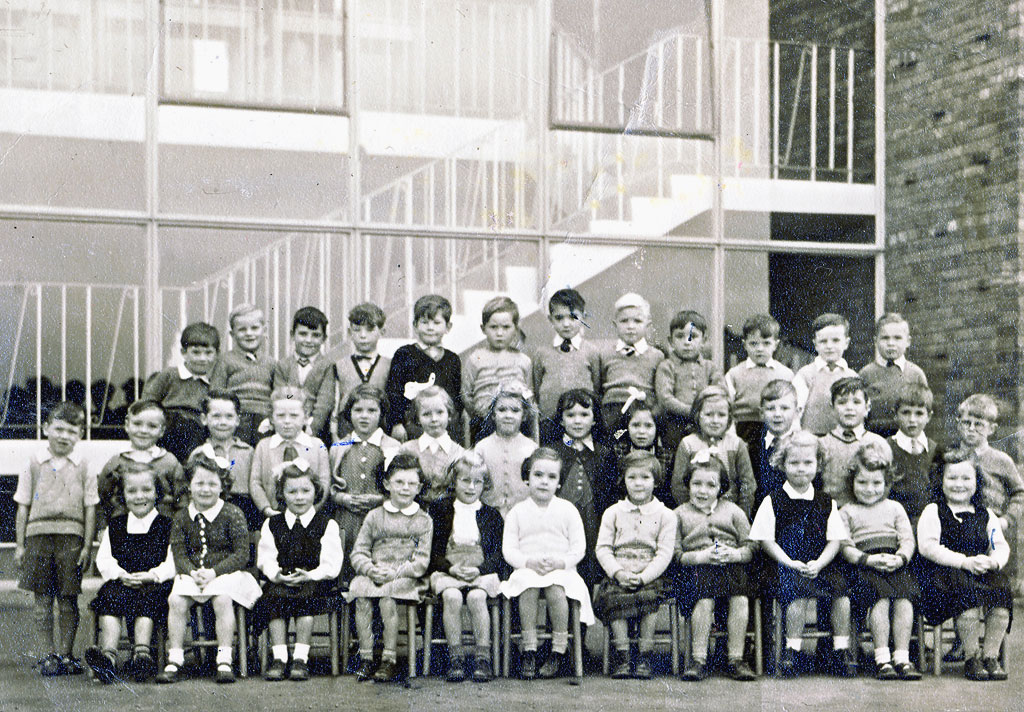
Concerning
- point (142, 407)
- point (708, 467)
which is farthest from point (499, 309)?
point (142, 407)

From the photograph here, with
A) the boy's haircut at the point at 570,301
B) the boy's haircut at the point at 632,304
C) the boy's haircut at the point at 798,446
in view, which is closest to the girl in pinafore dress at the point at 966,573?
the boy's haircut at the point at 798,446

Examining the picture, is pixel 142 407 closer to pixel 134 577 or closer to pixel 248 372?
pixel 248 372

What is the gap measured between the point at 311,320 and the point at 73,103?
200 cm

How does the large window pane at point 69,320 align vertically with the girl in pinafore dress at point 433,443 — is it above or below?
above

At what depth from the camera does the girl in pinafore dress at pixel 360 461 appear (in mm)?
5965

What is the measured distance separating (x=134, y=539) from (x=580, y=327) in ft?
8.40

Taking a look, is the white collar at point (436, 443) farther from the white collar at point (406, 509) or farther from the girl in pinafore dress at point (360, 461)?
the white collar at point (406, 509)

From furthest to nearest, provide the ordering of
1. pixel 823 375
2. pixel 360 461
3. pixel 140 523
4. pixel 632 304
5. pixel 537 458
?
1. pixel 823 375
2. pixel 632 304
3. pixel 360 461
4. pixel 537 458
5. pixel 140 523

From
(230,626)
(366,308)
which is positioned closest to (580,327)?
(366,308)

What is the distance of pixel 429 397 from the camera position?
20.1 feet

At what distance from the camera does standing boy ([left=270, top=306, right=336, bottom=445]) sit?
6371mm

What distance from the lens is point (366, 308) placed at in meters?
6.60

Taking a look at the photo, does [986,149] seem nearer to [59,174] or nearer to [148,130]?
[148,130]

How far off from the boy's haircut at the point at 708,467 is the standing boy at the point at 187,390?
7.95ft
